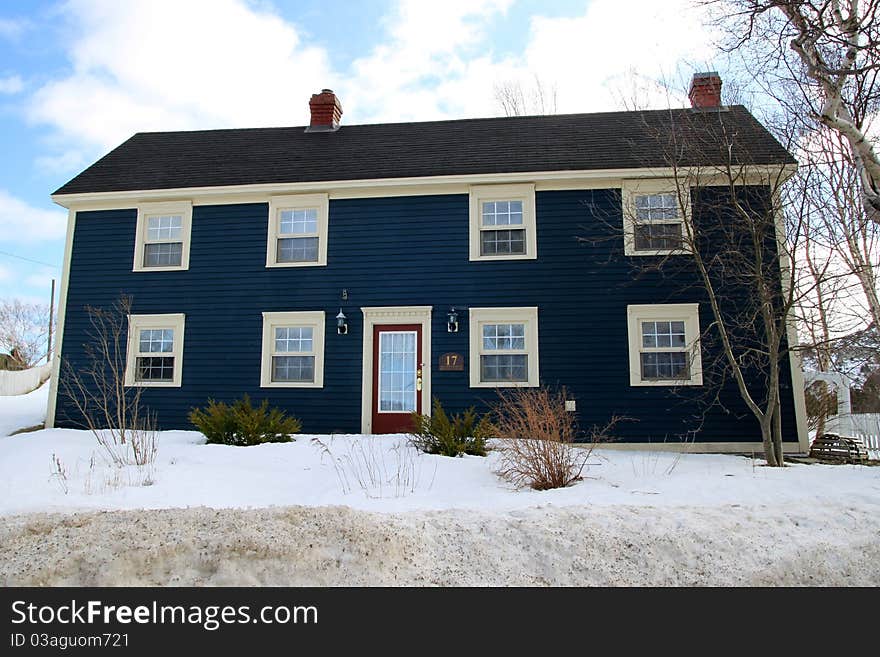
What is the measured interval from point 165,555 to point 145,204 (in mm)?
10559

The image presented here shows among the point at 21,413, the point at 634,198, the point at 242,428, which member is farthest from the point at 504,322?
the point at 21,413

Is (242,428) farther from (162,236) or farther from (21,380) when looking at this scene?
(21,380)

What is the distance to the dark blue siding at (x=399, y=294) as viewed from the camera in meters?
10.9

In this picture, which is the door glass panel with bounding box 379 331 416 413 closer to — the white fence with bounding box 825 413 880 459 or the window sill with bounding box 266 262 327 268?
the window sill with bounding box 266 262 327 268

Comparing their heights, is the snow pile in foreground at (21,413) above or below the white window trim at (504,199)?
below

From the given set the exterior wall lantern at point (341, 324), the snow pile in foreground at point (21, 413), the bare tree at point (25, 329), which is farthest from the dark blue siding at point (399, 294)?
the bare tree at point (25, 329)

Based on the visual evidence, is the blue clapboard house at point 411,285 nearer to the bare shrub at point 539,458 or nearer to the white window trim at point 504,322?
the white window trim at point 504,322

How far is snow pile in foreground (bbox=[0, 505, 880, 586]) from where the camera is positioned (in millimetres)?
3893

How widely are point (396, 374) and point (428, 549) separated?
7251 millimetres

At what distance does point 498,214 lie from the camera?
462 inches

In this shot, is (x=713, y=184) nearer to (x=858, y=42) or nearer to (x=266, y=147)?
(x=858, y=42)

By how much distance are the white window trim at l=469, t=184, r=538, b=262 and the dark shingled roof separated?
369 millimetres

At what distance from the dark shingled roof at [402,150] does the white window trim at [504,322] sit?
2819 millimetres

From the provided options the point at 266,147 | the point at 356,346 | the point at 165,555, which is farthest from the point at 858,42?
the point at 266,147
